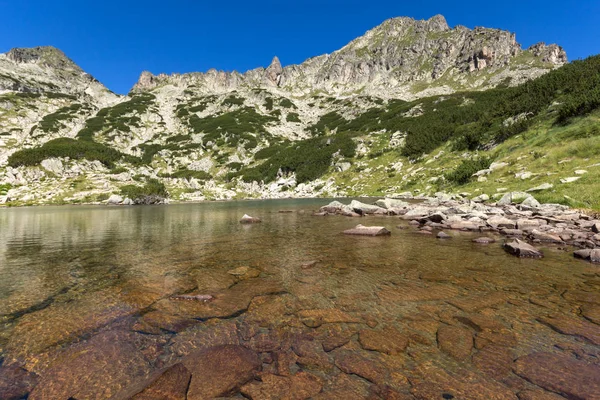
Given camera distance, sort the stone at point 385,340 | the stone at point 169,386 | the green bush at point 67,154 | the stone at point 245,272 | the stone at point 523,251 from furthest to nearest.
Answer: the green bush at point 67,154
the stone at point 523,251
the stone at point 245,272
the stone at point 385,340
the stone at point 169,386

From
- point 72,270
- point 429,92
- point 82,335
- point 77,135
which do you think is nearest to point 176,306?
point 82,335

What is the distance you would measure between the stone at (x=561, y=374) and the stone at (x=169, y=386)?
19.3 feet

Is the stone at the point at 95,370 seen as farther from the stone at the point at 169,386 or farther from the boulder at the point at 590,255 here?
the boulder at the point at 590,255

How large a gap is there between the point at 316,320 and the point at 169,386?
3.71 m

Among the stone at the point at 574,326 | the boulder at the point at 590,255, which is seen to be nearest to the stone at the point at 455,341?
the stone at the point at 574,326

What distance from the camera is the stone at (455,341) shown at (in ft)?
18.6

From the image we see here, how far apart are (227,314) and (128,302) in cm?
353

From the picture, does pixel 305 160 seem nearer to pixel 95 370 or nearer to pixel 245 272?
pixel 245 272

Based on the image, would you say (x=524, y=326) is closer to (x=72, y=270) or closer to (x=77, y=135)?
(x=72, y=270)

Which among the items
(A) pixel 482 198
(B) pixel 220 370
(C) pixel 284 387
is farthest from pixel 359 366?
(A) pixel 482 198

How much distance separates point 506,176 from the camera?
35844mm

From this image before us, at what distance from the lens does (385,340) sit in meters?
6.23

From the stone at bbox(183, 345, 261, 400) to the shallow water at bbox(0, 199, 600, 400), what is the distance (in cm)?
14

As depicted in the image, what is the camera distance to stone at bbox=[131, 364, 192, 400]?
14.5 ft
